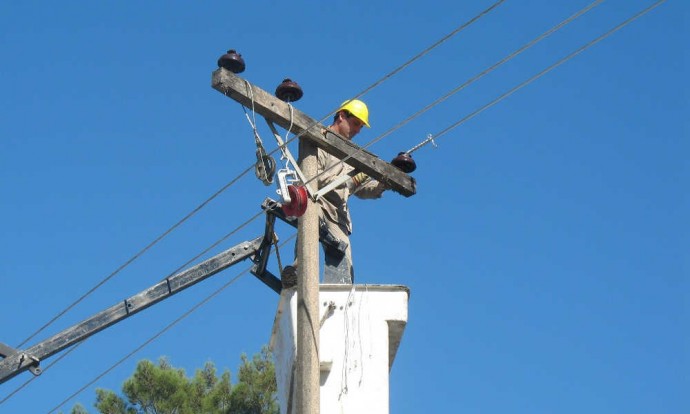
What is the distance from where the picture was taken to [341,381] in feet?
40.5

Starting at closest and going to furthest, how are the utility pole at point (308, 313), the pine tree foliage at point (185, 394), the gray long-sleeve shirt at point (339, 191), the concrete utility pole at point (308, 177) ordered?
the utility pole at point (308, 313) < the concrete utility pole at point (308, 177) < the gray long-sleeve shirt at point (339, 191) < the pine tree foliage at point (185, 394)

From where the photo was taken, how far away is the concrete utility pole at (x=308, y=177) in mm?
11328

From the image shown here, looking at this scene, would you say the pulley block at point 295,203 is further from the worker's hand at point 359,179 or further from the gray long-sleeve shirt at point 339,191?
the worker's hand at point 359,179

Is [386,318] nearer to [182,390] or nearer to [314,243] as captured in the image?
[314,243]

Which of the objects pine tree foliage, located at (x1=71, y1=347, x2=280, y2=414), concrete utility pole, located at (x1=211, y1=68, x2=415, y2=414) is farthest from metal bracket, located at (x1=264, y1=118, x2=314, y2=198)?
pine tree foliage, located at (x1=71, y1=347, x2=280, y2=414)

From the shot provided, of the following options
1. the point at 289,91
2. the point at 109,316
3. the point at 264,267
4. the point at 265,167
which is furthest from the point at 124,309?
the point at 289,91

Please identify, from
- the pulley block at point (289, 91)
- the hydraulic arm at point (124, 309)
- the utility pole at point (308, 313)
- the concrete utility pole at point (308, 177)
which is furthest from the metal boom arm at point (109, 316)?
the utility pole at point (308, 313)

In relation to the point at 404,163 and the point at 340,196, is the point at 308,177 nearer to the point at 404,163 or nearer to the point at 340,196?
the point at 404,163

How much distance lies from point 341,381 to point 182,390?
22.6 ft

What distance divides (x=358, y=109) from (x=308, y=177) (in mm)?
1750

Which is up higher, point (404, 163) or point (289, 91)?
point (289, 91)

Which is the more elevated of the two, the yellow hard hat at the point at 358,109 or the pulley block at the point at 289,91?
the yellow hard hat at the point at 358,109

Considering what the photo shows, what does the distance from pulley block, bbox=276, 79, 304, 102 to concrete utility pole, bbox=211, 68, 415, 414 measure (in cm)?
11

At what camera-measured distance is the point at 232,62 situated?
12391 millimetres
